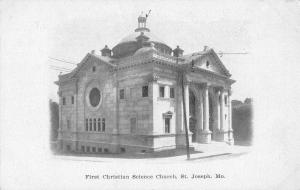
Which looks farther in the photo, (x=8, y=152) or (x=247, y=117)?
(x=247, y=117)

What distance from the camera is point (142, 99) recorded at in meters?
18.7

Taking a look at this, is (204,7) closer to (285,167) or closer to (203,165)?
(203,165)

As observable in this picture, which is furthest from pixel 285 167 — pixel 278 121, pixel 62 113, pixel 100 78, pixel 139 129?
pixel 62 113

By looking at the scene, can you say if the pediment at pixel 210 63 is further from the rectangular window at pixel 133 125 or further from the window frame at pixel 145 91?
the rectangular window at pixel 133 125

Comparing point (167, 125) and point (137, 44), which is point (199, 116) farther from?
point (137, 44)

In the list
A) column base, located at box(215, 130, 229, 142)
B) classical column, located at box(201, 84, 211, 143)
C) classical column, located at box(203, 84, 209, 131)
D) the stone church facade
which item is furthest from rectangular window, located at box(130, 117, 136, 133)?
column base, located at box(215, 130, 229, 142)

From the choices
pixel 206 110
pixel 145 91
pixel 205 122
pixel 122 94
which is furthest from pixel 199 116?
pixel 122 94

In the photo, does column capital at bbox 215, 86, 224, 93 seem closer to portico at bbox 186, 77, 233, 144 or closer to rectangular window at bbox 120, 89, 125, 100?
portico at bbox 186, 77, 233, 144

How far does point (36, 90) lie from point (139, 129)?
915cm

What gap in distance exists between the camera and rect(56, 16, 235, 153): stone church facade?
18.4 meters

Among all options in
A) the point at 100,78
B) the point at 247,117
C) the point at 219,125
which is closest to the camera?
the point at 100,78

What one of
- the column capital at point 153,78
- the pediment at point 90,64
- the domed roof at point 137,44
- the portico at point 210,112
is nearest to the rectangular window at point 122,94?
the pediment at point 90,64

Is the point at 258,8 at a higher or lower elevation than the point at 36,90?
higher

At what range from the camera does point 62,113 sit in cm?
2548
